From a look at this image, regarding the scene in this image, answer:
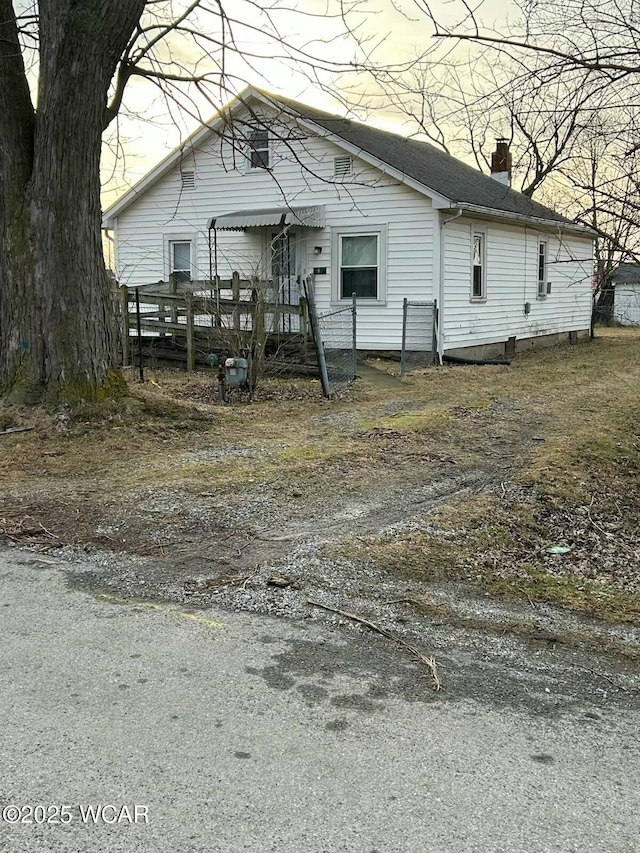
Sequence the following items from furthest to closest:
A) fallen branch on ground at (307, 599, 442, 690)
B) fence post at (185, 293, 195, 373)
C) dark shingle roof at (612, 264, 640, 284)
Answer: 1. fence post at (185, 293, 195, 373)
2. dark shingle roof at (612, 264, 640, 284)
3. fallen branch on ground at (307, 599, 442, 690)

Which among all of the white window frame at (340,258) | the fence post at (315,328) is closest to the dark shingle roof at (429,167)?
the white window frame at (340,258)

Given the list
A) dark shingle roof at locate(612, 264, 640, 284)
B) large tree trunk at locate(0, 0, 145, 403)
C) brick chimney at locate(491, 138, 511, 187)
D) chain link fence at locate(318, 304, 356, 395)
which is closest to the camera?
large tree trunk at locate(0, 0, 145, 403)

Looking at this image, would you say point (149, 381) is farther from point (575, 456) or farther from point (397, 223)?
point (575, 456)

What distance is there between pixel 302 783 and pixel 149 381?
11.2 meters

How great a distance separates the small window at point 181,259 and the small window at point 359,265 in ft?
13.9

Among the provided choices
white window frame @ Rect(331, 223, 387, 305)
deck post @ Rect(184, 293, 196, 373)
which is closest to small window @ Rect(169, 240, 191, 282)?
white window frame @ Rect(331, 223, 387, 305)

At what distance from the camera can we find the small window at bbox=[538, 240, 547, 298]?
22.1 m

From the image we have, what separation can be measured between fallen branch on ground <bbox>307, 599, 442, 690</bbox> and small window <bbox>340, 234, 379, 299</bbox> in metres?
13.5

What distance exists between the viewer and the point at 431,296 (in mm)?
16391

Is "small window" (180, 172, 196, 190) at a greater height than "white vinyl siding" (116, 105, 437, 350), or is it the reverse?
"small window" (180, 172, 196, 190)

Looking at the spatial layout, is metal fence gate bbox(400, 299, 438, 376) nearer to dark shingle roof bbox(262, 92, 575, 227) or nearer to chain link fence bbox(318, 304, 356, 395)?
chain link fence bbox(318, 304, 356, 395)

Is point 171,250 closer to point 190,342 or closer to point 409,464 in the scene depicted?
point 190,342

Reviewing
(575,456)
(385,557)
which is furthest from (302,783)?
(575,456)

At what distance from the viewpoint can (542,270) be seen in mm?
22453
